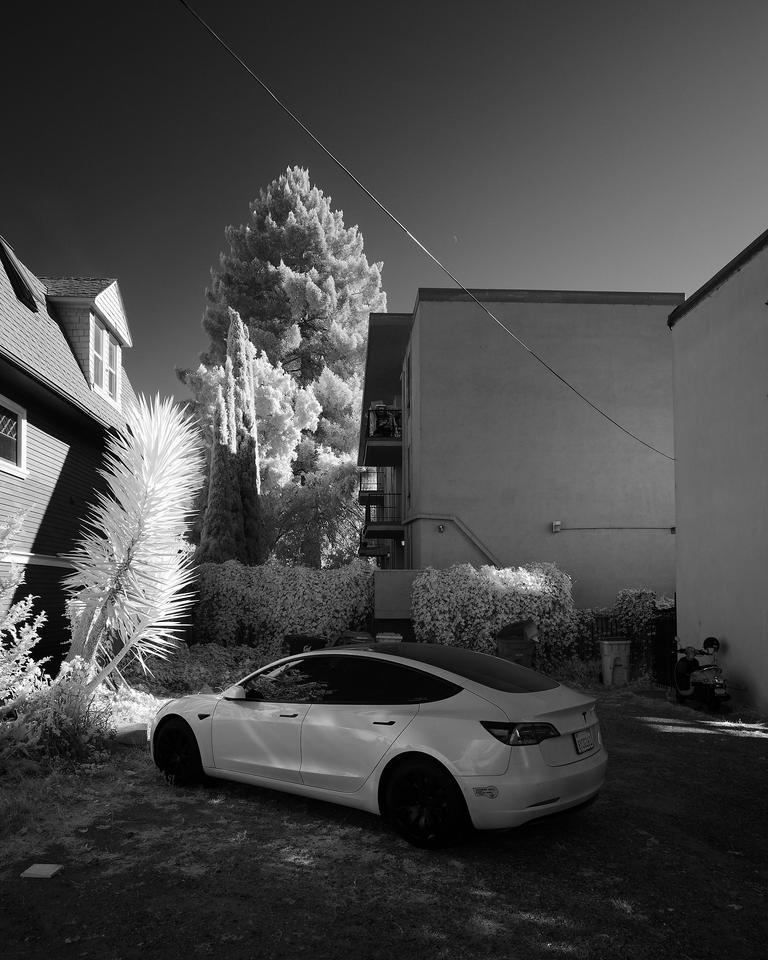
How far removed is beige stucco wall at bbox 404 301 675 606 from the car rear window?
38.4 feet

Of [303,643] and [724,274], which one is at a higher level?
[724,274]

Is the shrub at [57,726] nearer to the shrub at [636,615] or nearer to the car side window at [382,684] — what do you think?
the car side window at [382,684]

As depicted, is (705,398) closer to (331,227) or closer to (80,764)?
(80,764)

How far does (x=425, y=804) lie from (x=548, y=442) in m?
14.4

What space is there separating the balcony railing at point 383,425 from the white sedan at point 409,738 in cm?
1785

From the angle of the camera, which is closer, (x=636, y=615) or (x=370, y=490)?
(x=636, y=615)

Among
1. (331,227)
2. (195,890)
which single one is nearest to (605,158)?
(195,890)

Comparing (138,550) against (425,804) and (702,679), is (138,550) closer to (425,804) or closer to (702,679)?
(425,804)

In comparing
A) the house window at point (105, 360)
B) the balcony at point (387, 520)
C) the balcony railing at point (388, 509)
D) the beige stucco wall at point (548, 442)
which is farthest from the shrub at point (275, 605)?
the balcony railing at point (388, 509)

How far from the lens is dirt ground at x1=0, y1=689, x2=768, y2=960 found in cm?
353

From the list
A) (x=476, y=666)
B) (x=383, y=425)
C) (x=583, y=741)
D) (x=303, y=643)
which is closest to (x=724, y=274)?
(x=476, y=666)

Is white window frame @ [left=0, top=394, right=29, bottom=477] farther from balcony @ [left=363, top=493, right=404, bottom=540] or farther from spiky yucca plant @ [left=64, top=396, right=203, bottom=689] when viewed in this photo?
balcony @ [left=363, top=493, right=404, bottom=540]

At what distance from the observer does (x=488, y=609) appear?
14250 millimetres

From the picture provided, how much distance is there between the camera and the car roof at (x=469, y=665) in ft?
16.8
